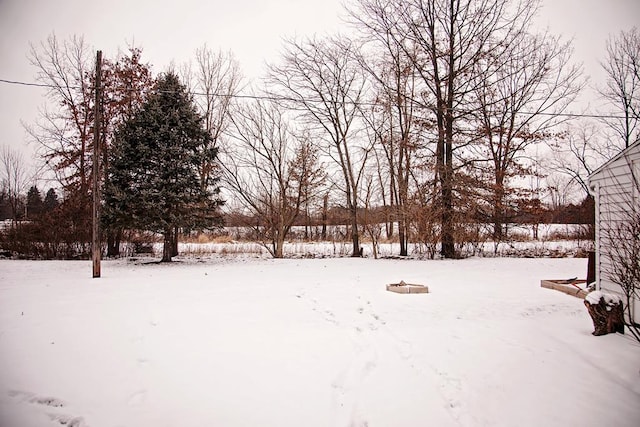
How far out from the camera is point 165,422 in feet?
7.81

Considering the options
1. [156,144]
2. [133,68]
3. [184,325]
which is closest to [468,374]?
[184,325]

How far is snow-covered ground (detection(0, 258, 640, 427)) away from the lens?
2.54 m

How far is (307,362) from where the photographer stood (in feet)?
11.0

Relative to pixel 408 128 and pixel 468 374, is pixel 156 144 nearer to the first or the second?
pixel 408 128

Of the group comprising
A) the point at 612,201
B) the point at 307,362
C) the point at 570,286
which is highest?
the point at 612,201

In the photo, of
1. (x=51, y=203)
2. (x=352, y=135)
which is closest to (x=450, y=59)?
(x=352, y=135)

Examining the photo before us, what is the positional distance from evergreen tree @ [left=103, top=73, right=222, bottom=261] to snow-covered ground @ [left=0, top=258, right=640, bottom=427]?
4.97m

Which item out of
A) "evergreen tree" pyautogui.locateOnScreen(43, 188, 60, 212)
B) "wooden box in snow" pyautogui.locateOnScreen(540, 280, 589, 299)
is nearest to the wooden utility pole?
"evergreen tree" pyautogui.locateOnScreen(43, 188, 60, 212)

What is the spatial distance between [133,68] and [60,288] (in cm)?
1247

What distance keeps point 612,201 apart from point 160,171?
11.9m

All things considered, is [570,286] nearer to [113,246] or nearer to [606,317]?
[606,317]

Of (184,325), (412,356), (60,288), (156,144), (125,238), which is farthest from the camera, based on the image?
(125,238)

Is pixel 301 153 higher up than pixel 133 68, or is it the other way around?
pixel 133 68

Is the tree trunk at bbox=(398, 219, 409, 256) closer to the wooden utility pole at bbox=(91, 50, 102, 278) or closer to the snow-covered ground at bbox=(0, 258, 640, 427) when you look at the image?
the snow-covered ground at bbox=(0, 258, 640, 427)
